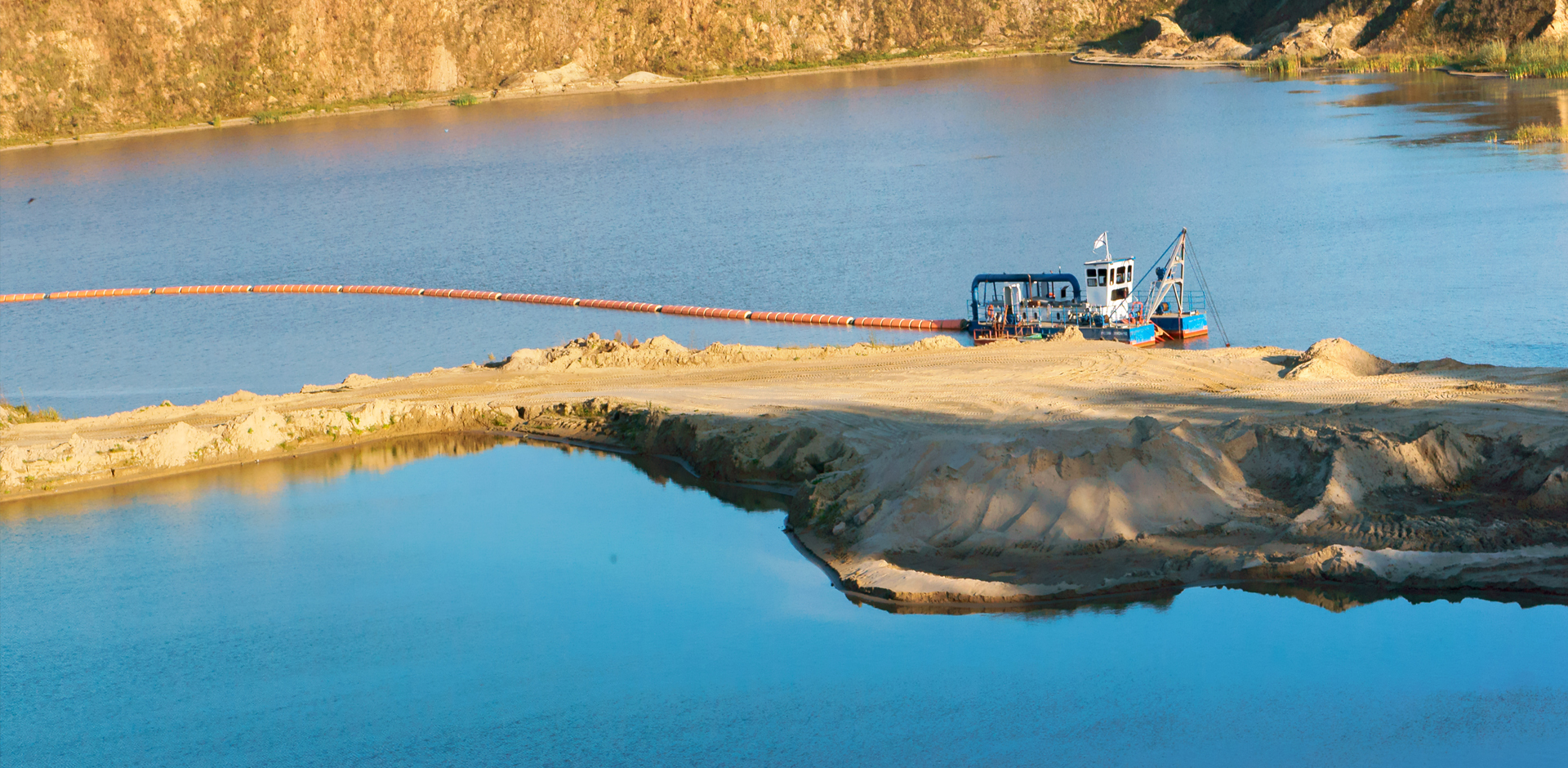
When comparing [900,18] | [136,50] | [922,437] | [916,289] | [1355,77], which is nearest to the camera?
[922,437]

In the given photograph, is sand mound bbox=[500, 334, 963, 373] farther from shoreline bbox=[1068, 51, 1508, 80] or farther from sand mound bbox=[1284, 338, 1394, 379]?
shoreline bbox=[1068, 51, 1508, 80]

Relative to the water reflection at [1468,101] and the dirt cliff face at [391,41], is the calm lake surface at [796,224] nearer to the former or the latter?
the water reflection at [1468,101]

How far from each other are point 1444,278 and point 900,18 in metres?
101

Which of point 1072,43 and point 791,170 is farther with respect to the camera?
point 1072,43

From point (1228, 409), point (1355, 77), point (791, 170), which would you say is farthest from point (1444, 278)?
point (1355, 77)

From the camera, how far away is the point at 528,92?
122 meters

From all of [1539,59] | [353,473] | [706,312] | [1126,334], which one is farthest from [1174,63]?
[353,473]

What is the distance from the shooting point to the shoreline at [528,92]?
109 metres

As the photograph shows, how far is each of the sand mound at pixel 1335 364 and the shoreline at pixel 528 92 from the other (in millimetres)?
100140

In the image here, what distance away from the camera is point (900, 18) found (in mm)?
133000

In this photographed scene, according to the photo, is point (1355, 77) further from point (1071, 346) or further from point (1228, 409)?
point (1228, 409)

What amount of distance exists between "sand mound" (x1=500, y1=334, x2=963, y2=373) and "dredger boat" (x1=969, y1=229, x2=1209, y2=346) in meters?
3.27

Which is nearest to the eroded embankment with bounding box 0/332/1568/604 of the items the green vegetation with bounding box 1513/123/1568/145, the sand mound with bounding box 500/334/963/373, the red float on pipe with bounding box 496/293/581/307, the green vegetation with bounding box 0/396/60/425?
the green vegetation with bounding box 0/396/60/425

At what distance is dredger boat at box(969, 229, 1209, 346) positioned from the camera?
34.5 meters
